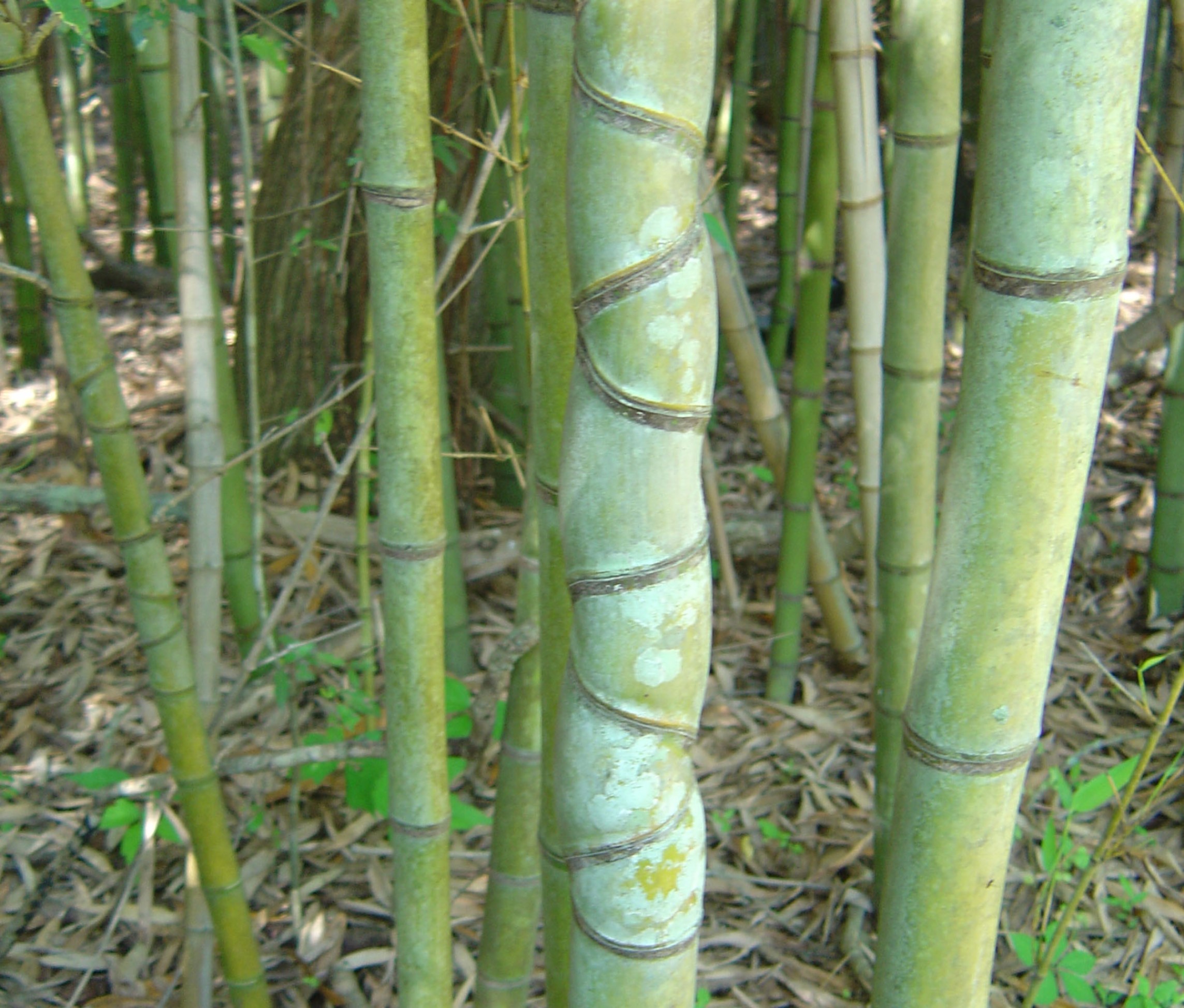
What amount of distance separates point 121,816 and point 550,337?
1.08 metres

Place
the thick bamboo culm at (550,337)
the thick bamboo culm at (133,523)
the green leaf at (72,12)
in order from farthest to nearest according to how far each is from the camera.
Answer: the thick bamboo culm at (133,523) < the green leaf at (72,12) < the thick bamboo culm at (550,337)

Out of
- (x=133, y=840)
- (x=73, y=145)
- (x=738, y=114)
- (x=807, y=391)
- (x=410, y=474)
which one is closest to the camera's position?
(x=410, y=474)

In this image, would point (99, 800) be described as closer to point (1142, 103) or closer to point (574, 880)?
point (574, 880)

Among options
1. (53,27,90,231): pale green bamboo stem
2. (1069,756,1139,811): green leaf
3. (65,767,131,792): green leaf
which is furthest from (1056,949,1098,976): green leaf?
(53,27,90,231): pale green bamboo stem

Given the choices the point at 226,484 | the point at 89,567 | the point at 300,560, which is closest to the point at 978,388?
the point at 300,560

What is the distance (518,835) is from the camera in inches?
39.0

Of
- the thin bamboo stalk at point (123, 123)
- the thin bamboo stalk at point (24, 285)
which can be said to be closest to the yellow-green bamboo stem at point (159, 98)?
the thin bamboo stalk at point (24, 285)

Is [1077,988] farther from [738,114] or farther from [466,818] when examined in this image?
[738,114]

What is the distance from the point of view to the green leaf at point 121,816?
140cm

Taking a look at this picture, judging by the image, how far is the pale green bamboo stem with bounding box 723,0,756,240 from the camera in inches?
99.0

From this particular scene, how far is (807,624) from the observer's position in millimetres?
2256

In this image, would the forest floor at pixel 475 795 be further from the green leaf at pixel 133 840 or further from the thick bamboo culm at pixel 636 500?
the thick bamboo culm at pixel 636 500

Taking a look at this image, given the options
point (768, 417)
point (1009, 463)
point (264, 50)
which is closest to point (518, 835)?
point (1009, 463)

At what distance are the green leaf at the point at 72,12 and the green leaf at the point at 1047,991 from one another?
1377 millimetres
